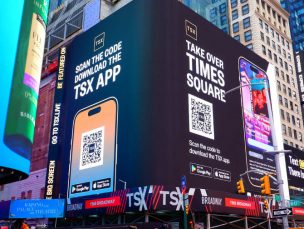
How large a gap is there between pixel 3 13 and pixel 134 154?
14.3 metres

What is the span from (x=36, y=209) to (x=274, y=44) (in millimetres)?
65264

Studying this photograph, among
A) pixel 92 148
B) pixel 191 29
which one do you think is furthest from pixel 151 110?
pixel 191 29

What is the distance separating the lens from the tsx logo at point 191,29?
35016 millimetres

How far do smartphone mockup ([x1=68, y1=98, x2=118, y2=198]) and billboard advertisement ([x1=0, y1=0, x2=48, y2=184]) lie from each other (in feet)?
39.1

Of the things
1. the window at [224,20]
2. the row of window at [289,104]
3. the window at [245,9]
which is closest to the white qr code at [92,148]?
the row of window at [289,104]

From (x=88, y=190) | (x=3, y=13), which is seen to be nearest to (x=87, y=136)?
(x=88, y=190)

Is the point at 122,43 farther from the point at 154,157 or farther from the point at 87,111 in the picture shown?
the point at 154,157

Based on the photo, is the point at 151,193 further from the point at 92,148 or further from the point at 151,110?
the point at 92,148

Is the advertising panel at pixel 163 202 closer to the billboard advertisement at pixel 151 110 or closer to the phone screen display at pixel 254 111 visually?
the billboard advertisement at pixel 151 110

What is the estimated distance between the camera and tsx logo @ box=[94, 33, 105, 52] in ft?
123

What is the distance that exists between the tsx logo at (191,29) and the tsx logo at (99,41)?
805 centimetres

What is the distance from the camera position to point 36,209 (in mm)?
32562

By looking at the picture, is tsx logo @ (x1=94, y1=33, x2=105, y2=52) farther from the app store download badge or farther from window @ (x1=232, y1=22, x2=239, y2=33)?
window @ (x1=232, y1=22, x2=239, y2=33)

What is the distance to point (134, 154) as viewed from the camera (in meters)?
29.6
